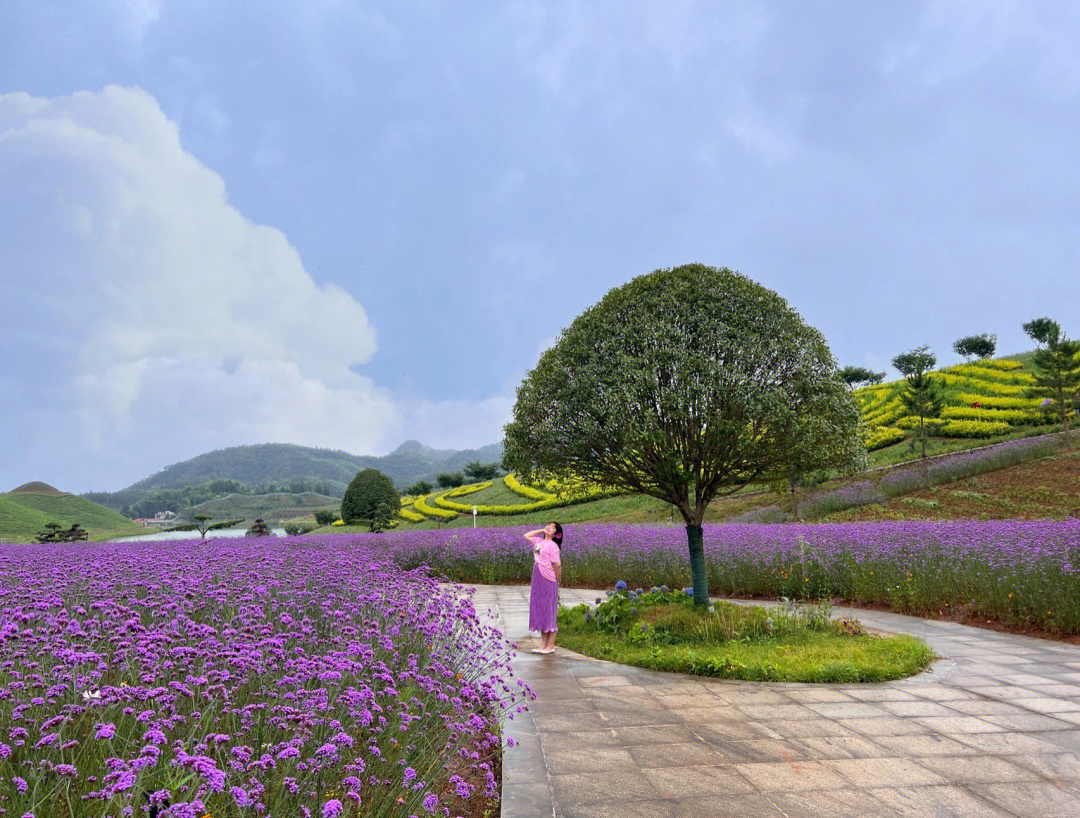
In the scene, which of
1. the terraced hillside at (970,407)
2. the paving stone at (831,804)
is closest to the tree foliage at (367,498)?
the terraced hillside at (970,407)

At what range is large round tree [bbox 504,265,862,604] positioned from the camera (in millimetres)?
7938

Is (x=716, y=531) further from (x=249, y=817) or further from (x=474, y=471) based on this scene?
(x=474, y=471)

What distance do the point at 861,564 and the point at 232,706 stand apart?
10958mm

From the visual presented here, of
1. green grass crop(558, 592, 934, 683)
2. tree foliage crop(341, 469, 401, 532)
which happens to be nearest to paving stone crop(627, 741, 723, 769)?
green grass crop(558, 592, 934, 683)

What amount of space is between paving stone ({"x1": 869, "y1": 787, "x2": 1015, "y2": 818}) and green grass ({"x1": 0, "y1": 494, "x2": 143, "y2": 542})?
143 ft

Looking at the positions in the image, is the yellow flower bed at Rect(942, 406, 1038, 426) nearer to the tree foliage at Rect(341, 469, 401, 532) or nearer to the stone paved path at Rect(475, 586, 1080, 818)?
the stone paved path at Rect(475, 586, 1080, 818)

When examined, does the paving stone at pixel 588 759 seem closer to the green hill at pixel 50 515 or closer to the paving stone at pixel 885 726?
the paving stone at pixel 885 726

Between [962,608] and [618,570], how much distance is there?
642cm

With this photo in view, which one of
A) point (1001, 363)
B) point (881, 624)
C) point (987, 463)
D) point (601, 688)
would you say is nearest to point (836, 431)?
point (881, 624)

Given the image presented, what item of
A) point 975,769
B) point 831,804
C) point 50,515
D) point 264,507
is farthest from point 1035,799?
point 264,507

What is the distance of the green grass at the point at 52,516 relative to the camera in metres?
40.1

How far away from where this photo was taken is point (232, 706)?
3123 millimetres

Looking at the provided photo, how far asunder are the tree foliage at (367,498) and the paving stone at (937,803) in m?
33.5

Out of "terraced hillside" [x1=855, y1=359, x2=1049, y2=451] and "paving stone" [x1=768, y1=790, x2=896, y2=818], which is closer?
"paving stone" [x1=768, y1=790, x2=896, y2=818]
